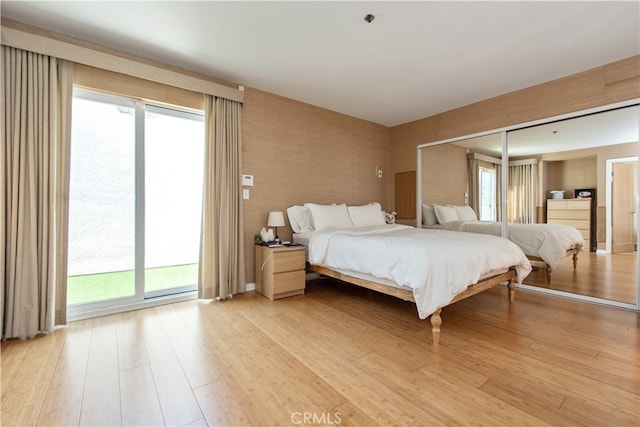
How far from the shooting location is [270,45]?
103 inches

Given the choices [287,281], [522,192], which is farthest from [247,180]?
[522,192]

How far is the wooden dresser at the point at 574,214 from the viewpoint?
3273 millimetres

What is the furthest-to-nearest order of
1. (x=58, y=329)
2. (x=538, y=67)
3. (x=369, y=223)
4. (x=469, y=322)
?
(x=369, y=223), (x=538, y=67), (x=469, y=322), (x=58, y=329)

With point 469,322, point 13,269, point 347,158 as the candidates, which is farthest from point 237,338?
point 347,158

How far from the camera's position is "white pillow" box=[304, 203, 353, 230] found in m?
3.67

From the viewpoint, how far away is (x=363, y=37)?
2473mm

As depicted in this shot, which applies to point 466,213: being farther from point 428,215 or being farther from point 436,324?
point 436,324

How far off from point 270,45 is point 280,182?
5.55 ft

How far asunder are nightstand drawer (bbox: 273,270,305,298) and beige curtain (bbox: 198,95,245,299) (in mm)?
494

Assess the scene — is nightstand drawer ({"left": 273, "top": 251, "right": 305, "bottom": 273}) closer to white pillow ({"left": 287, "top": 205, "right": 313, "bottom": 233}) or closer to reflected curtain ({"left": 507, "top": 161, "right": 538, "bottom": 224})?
white pillow ({"left": 287, "top": 205, "right": 313, "bottom": 233})

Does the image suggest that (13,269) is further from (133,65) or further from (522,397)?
(522,397)

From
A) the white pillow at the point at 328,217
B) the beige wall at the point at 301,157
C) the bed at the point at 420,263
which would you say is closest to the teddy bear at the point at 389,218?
the beige wall at the point at 301,157

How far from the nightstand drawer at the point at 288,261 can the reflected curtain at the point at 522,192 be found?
9.62 ft

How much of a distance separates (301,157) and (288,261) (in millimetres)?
1627
